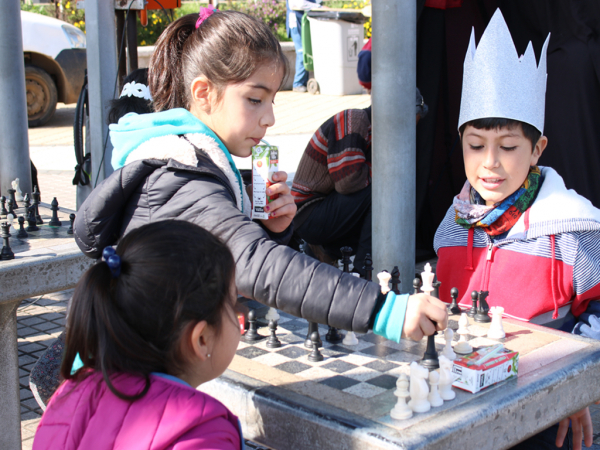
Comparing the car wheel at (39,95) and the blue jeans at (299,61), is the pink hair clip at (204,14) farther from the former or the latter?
the blue jeans at (299,61)

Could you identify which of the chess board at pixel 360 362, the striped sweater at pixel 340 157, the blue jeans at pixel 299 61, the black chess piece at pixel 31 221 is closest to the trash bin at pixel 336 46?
the blue jeans at pixel 299 61

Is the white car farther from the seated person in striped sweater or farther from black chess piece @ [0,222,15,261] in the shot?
black chess piece @ [0,222,15,261]

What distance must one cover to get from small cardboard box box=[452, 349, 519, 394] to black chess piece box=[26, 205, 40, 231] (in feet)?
8.23

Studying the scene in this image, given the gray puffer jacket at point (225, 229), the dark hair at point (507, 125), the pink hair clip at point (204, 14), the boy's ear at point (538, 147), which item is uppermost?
the pink hair clip at point (204, 14)

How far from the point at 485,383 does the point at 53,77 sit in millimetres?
11509

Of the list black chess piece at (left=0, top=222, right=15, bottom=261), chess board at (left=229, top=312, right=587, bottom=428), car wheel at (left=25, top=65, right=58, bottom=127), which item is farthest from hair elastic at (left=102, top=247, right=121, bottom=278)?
car wheel at (left=25, top=65, right=58, bottom=127)

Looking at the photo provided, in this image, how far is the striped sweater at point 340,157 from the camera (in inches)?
178

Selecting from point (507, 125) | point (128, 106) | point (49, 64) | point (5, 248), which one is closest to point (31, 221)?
point (5, 248)

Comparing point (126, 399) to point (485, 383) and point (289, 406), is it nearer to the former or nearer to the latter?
point (289, 406)

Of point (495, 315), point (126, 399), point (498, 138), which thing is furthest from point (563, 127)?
point (126, 399)

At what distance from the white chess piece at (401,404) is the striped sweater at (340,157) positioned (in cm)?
302

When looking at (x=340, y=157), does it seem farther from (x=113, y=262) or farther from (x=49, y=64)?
(x=49, y=64)

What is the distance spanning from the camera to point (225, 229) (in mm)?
1750

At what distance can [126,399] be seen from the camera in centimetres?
139
